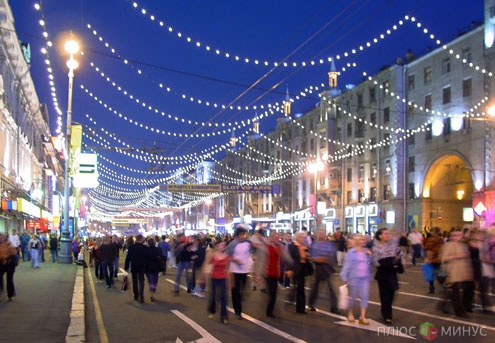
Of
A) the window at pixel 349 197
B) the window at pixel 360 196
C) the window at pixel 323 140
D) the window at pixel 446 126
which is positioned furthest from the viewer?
the window at pixel 323 140

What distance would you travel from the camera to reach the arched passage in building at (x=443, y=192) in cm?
4516

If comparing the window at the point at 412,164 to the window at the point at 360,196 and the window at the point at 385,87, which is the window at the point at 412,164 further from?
the window at the point at 360,196

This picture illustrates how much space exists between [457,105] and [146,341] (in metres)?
36.0

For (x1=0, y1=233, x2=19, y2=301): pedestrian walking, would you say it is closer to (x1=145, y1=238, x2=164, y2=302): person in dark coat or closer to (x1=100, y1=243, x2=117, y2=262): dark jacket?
(x1=145, y1=238, x2=164, y2=302): person in dark coat

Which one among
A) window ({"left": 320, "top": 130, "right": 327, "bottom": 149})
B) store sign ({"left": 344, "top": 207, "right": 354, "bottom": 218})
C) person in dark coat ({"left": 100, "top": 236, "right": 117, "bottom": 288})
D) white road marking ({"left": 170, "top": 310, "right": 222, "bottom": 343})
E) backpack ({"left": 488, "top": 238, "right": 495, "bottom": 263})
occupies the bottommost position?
white road marking ({"left": 170, "top": 310, "right": 222, "bottom": 343})

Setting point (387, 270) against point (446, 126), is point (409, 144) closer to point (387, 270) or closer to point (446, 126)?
point (446, 126)

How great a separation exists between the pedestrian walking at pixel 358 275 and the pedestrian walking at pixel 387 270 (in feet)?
0.75

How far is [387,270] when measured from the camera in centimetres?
1091

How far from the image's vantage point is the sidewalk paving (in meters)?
9.66

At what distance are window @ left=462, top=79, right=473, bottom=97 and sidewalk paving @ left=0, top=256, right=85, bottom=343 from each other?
29.9 metres

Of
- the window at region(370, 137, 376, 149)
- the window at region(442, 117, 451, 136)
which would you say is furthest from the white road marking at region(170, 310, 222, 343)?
the window at region(370, 137, 376, 149)

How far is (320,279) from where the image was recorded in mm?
12641

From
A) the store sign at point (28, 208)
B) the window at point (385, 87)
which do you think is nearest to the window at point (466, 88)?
the window at point (385, 87)

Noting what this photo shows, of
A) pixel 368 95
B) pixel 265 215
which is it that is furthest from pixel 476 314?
pixel 265 215
